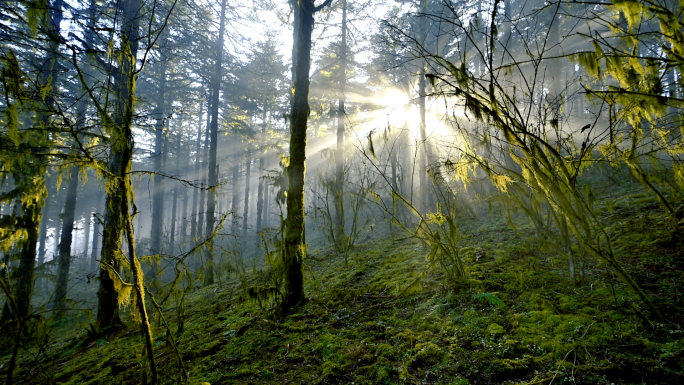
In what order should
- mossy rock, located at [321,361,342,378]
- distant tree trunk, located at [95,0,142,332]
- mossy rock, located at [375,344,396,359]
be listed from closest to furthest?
1. distant tree trunk, located at [95,0,142,332]
2. mossy rock, located at [321,361,342,378]
3. mossy rock, located at [375,344,396,359]

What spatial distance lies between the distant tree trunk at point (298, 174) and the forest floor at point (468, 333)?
17.9 inches

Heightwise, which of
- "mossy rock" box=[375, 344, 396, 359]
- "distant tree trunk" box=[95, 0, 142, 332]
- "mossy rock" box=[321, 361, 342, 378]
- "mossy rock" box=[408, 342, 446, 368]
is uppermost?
"distant tree trunk" box=[95, 0, 142, 332]

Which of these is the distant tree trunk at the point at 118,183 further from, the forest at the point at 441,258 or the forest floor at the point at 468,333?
the forest floor at the point at 468,333

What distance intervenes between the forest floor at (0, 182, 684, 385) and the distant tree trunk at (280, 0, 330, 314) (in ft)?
1.49

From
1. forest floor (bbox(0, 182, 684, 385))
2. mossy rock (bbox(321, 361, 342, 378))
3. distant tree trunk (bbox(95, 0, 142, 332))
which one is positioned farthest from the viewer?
mossy rock (bbox(321, 361, 342, 378))

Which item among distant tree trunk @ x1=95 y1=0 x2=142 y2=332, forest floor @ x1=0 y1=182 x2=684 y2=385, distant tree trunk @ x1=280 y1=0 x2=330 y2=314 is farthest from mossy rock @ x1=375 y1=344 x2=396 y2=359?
distant tree trunk @ x1=95 y1=0 x2=142 y2=332

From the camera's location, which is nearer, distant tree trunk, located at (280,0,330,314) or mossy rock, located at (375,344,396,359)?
mossy rock, located at (375,344,396,359)

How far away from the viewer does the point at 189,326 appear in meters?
4.78

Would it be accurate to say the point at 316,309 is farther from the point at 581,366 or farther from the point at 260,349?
the point at 581,366

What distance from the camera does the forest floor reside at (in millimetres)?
2197

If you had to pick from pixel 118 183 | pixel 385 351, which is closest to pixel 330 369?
pixel 385 351

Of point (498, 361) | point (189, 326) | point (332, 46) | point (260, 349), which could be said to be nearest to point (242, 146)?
point (332, 46)

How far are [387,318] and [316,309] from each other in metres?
1.21

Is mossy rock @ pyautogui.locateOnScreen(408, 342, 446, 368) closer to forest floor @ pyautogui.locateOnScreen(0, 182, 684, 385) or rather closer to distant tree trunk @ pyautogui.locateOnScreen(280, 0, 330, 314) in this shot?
forest floor @ pyautogui.locateOnScreen(0, 182, 684, 385)
